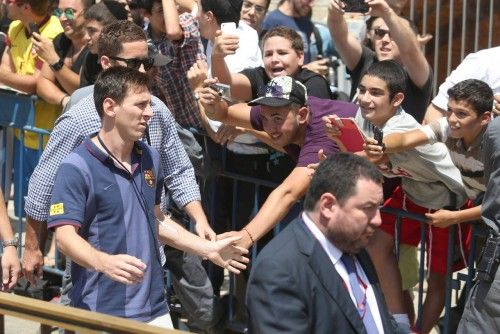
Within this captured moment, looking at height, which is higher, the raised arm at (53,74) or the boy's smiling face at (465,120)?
the boy's smiling face at (465,120)

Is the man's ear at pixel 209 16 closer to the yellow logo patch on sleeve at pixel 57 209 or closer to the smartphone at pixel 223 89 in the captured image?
the smartphone at pixel 223 89

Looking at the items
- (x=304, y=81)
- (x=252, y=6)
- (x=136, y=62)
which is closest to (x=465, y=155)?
(x=304, y=81)

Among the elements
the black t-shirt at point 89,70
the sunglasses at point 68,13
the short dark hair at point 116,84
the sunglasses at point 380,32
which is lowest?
the sunglasses at point 380,32

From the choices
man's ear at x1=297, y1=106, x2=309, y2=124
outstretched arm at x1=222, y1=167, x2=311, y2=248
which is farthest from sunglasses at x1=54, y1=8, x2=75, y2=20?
outstretched arm at x1=222, y1=167, x2=311, y2=248

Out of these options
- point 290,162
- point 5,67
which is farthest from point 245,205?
point 5,67

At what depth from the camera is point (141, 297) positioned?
18.6ft

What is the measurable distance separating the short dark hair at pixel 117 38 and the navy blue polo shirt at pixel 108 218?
39.7 inches

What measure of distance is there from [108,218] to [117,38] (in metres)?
1.36

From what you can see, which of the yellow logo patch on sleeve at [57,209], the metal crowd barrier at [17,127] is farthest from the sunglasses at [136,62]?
the metal crowd barrier at [17,127]

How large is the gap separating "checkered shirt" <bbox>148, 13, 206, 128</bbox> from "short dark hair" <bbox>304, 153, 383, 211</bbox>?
3060 mm

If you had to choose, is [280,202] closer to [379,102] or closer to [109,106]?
[379,102]

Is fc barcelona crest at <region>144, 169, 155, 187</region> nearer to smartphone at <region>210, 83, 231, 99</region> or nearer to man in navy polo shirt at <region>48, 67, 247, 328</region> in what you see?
man in navy polo shirt at <region>48, 67, 247, 328</region>

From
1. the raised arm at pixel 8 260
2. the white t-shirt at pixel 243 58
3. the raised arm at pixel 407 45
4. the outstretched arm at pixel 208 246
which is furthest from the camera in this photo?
the white t-shirt at pixel 243 58

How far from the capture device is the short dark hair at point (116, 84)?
18.6ft
